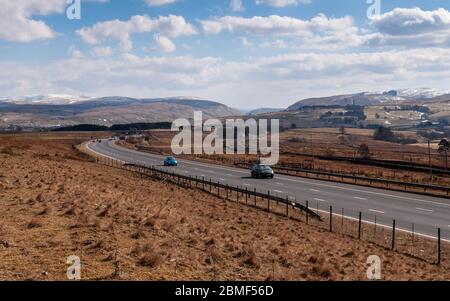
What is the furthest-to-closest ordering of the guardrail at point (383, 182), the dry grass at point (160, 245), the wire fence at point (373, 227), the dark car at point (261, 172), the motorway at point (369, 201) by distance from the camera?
1. the dark car at point (261, 172)
2. the guardrail at point (383, 182)
3. the motorway at point (369, 201)
4. the wire fence at point (373, 227)
5. the dry grass at point (160, 245)

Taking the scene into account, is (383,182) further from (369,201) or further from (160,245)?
(160,245)

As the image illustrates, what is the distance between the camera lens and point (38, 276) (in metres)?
11.3

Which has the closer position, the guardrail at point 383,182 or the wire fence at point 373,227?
the wire fence at point 373,227

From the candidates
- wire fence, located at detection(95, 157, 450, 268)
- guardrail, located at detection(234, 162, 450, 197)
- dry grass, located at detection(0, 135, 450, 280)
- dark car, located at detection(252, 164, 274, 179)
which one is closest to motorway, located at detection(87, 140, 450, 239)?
wire fence, located at detection(95, 157, 450, 268)

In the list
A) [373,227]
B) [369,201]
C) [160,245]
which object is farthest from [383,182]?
[160,245]

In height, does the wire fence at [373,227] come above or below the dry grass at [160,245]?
below

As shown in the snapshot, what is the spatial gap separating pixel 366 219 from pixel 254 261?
14.4 meters

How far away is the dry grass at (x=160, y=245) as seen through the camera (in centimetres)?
1279

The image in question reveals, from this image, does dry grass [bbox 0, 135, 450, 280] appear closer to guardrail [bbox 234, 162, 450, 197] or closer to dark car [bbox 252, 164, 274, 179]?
guardrail [bbox 234, 162, 450, 197]

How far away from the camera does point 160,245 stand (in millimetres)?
15641

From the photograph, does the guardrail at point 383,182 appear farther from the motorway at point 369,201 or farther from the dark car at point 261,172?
the dark car at point 261,172

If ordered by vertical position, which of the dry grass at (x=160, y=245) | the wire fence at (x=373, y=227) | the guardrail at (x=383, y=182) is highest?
the dry grass at (x=160, y=245)

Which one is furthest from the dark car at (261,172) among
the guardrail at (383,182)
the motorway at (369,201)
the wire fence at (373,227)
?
the wire fence at (373,227)
